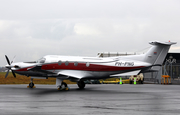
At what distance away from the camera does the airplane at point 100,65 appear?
26.6m

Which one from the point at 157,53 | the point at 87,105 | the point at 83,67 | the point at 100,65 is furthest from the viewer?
the point at 83,67

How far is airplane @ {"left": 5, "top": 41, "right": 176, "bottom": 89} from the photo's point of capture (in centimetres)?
2658

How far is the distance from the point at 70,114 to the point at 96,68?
1601 centimetres

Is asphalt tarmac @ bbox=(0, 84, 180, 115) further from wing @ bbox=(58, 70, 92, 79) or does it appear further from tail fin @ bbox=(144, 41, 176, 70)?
tail fin @ bbox=(144, 41, 176, 70)

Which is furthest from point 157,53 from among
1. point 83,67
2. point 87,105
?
point 87,105

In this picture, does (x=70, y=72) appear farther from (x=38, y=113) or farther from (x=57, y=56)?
(x=38, y=113)

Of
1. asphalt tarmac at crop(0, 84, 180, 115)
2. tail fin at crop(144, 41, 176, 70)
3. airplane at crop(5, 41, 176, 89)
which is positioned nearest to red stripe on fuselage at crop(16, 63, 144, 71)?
airplane at crop(5, 41, 176, 89)

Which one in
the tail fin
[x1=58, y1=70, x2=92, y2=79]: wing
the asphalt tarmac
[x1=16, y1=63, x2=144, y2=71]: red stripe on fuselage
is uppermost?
the tail fin

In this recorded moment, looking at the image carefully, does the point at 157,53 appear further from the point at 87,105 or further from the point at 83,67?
the point at 87,105

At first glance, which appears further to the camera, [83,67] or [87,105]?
[83,67]

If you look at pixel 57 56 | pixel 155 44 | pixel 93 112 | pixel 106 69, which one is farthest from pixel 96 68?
pixel 93 112

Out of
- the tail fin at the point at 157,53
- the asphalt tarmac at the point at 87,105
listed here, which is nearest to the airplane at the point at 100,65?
the tail fin at the point at 157,53

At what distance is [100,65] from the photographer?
2712 centimetres

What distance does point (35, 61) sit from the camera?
29547 millimetres
